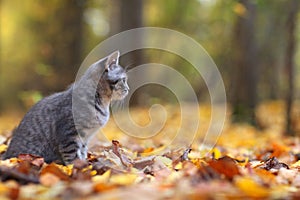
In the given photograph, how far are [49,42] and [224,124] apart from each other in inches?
237

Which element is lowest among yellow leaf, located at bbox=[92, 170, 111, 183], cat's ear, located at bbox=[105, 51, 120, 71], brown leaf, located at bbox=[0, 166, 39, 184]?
brown leaf, located at bbox=[0, 166, 39, 184]

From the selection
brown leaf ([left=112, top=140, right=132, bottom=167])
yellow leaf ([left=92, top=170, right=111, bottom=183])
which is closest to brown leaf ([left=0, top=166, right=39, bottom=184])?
yellow leaf ([left=92, top=170, right=111, bottom=183])

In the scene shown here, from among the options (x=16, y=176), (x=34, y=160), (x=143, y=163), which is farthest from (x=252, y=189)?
(x=34, y=160)

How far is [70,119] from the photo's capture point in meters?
4.09

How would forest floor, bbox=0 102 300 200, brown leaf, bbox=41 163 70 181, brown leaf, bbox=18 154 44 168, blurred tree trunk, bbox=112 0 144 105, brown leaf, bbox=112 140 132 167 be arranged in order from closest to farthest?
forest floor, bbox=0 102 300 200
brown leaf, bbox=41 163 70 181
brown leaf, bbox=18 154 44 168
brown leaf, bbox=112 140 132 167
blurred tree trunk, bbox=112 0 144 105

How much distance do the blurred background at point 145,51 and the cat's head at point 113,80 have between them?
4821mm

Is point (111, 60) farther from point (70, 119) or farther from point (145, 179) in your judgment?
point (145, 179)

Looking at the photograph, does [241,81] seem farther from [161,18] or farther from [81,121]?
[161,18]

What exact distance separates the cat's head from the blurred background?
4.82 m

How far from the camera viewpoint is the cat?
159 inches

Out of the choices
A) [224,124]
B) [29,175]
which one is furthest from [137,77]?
[29,175]

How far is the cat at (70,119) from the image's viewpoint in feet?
13.2

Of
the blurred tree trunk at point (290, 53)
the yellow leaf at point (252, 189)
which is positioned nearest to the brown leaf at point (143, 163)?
the yellow leaf at point (252, 189)

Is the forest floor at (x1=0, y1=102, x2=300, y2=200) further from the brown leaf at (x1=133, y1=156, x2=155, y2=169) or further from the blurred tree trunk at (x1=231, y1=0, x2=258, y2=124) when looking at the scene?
the blurred tree trunk at (x1=231, y1=0, x2=258, y2=124)
